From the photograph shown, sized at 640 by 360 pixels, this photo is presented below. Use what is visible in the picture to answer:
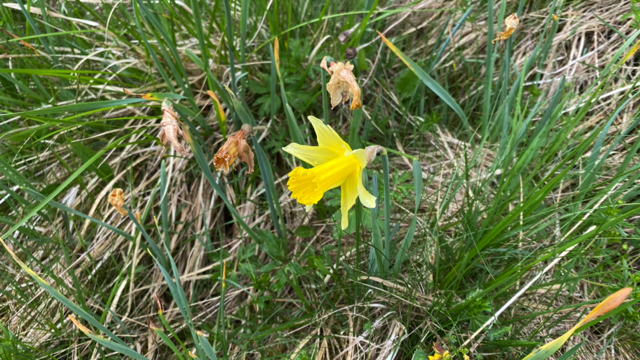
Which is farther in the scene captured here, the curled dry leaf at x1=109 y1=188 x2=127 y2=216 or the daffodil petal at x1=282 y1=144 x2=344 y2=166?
the curled dry leaf at x1=109 y1=188 x2=127 y2=216

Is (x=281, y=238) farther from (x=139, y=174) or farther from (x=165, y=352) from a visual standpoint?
(x=139, y=174)

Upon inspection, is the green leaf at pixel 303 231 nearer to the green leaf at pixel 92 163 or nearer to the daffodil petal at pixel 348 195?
the daffodil petal at pixel 348 195

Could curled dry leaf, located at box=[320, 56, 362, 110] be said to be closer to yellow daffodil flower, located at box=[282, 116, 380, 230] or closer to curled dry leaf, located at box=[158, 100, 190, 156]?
→ yellow daffodil flower, located at box=[282, 116, 380, 230]

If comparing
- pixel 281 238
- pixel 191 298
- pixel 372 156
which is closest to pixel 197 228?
pixel 191 298

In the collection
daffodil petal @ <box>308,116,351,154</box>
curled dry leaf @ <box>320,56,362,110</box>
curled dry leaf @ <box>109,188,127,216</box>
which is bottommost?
curled dry leaf @ <box>109,188,127,216</box>

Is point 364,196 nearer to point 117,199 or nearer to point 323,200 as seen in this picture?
point 323,200

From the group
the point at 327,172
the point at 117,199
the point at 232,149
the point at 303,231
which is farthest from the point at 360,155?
the point at 117,199

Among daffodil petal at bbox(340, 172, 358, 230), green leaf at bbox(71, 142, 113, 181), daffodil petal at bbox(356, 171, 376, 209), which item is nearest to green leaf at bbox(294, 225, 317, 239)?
daffodil petal at bbox(340, 172, 358, 230)

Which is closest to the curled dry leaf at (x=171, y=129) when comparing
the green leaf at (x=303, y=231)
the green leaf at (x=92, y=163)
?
the green leaf at (x=303, y=231)
